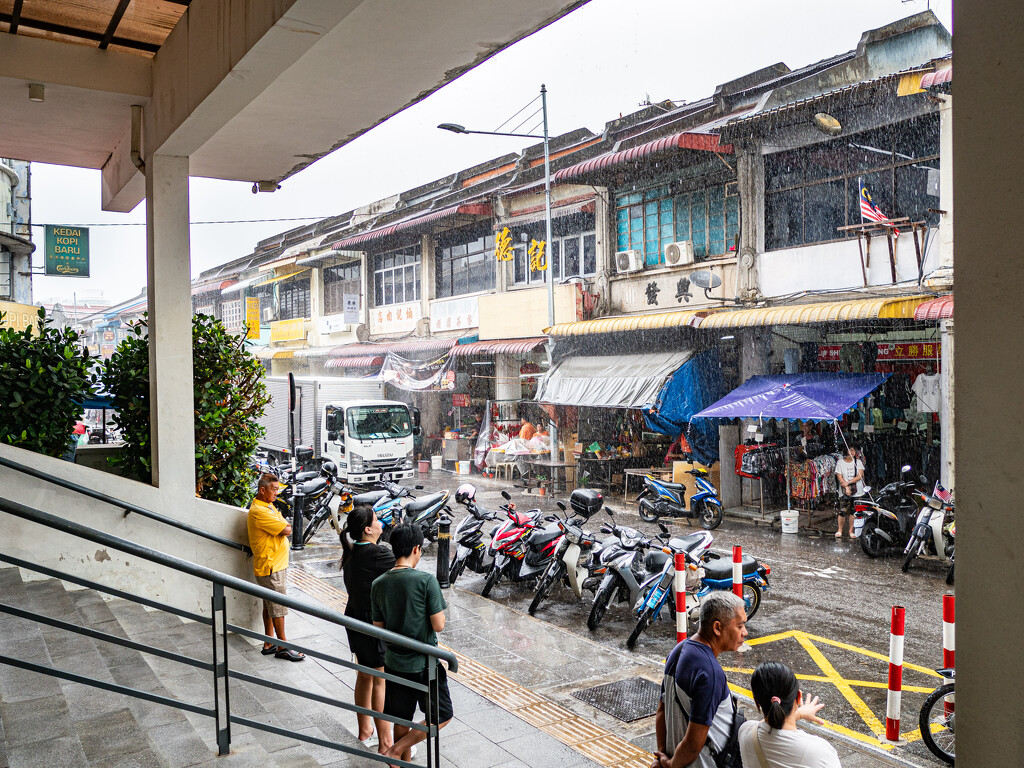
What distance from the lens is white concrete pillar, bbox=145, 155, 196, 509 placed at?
6.27m

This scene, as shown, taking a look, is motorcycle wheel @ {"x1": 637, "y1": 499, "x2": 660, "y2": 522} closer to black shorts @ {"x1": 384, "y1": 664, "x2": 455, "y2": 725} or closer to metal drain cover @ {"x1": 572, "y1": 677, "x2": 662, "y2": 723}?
metal drain cover @ {"x1": 572, "y1": 677, "x2": 662, "y2": 723}

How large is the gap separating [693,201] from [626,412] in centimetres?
472

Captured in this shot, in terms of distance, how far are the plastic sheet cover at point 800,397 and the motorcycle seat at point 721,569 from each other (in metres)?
4.81

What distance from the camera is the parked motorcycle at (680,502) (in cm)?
1263

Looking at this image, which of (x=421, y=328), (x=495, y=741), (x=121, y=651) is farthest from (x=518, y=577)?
(x=421, y=328)

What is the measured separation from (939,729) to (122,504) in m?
5.59

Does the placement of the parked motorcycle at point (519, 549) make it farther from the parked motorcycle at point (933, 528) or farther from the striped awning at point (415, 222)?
the striped awning at point (415, 222)

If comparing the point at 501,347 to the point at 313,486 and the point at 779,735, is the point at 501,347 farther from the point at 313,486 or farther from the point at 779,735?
the point at 779,735

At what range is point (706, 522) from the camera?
1269cm

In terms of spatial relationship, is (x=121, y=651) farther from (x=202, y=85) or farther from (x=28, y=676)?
(x=202, y=85)

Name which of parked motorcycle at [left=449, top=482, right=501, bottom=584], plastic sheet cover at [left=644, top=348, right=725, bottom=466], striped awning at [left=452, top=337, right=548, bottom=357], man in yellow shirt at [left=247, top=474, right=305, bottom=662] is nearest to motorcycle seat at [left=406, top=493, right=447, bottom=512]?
parked motorcycle at [left=449, top=482, right=501, bottom=584]

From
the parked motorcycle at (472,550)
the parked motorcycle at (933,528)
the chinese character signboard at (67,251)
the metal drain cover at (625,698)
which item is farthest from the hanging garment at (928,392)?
the chinese character signboard at (67,251)

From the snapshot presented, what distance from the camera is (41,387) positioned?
646 centimetres

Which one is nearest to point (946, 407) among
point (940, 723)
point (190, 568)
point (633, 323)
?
point (633, 323)
